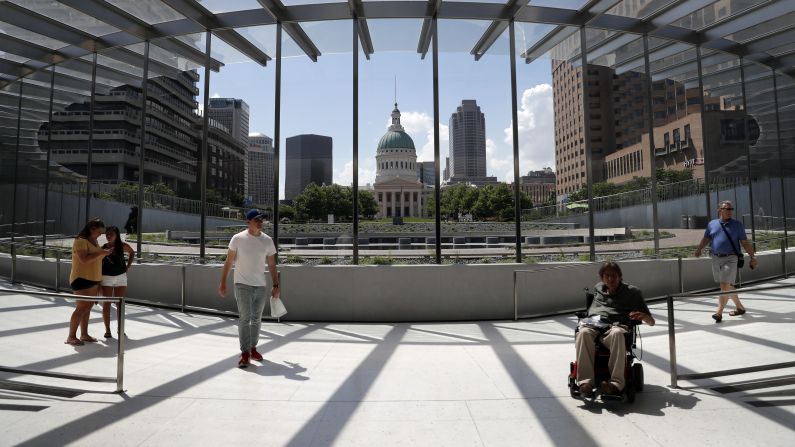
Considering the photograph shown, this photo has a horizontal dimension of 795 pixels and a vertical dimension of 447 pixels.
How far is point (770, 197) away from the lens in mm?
15836

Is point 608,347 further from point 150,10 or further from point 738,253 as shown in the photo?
point 150,10

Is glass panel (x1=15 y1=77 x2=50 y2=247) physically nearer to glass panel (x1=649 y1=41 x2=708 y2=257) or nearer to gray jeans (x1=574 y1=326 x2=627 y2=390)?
gray jeans (x1=574 y1=326 x2=627 y2=390)

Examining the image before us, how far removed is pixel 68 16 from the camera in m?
9.09

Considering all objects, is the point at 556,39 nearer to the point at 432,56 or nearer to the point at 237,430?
the point at 432,56

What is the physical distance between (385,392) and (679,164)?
8335 centimetres

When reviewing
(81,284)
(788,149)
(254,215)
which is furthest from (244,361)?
(788,149)

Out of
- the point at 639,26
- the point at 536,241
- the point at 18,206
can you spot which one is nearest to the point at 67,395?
the point at 639,26

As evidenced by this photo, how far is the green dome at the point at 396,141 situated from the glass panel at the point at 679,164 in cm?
5372

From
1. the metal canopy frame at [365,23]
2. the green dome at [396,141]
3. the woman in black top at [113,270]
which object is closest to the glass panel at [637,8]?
the metal canopy frame at [365,23]

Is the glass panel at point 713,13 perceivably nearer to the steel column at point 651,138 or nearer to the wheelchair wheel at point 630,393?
the steel column at point 651,138

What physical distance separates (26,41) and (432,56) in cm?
996

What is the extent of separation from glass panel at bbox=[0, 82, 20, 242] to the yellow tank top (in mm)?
12901

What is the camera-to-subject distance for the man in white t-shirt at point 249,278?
5.18 metres

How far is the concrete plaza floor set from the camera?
132 inches
